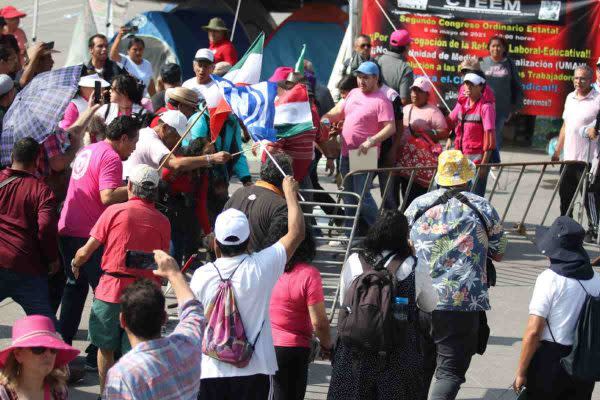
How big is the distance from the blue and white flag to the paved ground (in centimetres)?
170

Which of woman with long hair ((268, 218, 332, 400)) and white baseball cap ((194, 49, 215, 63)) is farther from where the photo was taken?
white baseball cap ((194, 49, 215, 63))

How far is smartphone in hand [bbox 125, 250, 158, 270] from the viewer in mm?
6754

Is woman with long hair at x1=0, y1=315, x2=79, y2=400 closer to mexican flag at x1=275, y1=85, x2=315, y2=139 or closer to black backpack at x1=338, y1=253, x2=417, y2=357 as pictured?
black backpack at x1=338, y1=253, x2=417, y2=357

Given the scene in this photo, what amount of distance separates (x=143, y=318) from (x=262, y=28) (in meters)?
14.1

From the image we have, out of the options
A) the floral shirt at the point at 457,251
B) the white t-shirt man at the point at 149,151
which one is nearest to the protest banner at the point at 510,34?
the white t-shirt man at the point at 149,151

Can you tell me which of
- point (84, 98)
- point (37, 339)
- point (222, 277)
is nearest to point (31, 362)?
point (37, 339)

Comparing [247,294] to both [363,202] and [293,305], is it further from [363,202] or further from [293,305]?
[363,202]

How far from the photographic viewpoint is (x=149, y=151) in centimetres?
850

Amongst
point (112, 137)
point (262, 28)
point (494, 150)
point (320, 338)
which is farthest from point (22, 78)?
point (262, 28)

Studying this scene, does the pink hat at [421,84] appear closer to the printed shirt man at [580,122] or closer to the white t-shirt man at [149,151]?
the printed shirt man at [580,122]

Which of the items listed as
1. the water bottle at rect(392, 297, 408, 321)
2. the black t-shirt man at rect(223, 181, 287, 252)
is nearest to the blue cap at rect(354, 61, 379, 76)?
the black t-shirt man at rect(223, 181, 287, 252)

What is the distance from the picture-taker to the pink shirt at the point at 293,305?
6.30 m

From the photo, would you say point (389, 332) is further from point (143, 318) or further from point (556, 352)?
point (143, 318)

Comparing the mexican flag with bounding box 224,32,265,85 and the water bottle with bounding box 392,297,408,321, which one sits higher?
the mexican flag with bounding box 224,32,265,85
